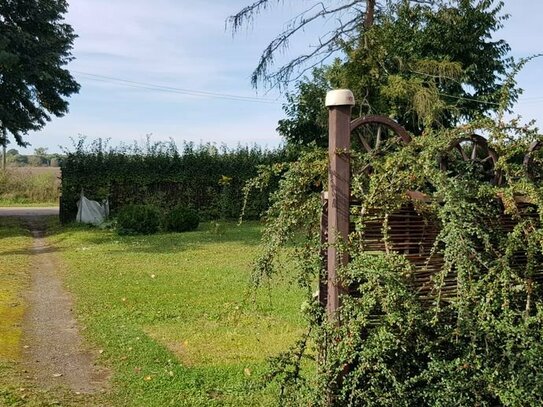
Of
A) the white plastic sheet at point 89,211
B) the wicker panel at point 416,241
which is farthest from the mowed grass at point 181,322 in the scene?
the white plastic sheet at point 89,211

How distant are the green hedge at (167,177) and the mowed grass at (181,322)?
273 inches

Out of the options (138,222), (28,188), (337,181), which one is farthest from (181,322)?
(28,188)

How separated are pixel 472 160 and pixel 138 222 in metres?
13.1

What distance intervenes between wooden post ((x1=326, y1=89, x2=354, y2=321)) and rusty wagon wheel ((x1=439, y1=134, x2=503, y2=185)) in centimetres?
62

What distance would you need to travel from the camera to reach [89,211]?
59.0ft

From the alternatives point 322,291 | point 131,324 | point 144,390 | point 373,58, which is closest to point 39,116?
point 373,58

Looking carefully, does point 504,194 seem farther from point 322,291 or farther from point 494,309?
point 322,291

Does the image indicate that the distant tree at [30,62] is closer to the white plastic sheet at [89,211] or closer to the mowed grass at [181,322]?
the white plastic sheet at [89,211]

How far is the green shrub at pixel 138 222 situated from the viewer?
15.7 m

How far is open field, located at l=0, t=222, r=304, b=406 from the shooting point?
4.32 metres

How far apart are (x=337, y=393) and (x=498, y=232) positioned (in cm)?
125

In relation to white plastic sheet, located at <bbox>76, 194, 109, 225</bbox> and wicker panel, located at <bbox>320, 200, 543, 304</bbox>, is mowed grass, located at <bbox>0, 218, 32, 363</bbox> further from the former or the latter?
wicker panel, located at <bbox>320, 200, 543, 304</bbox>

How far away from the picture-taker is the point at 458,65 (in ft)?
45.3

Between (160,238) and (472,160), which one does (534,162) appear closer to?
(472,160)
